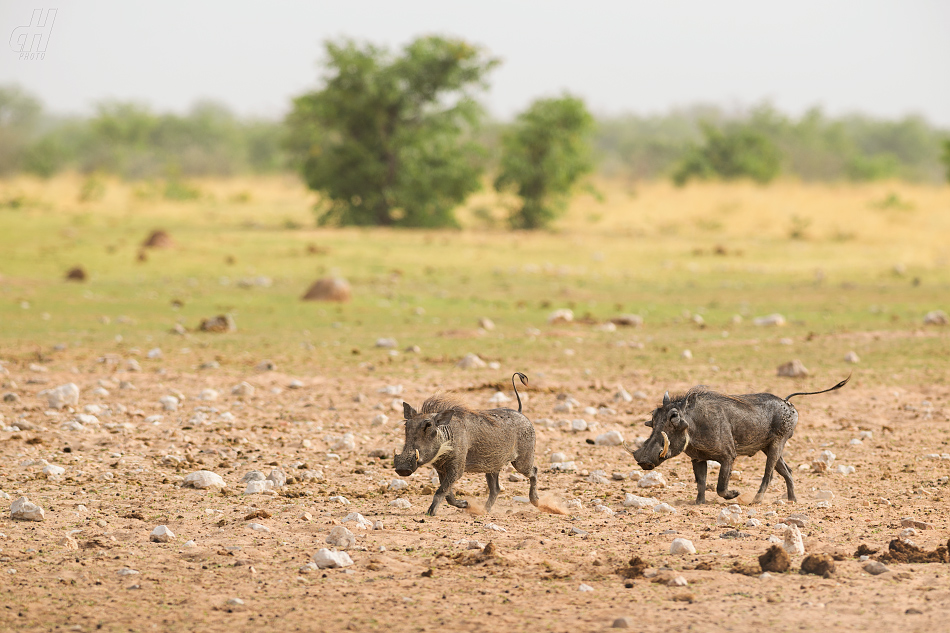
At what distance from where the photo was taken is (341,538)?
5.59 meters

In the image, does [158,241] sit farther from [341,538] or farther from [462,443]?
[341,538]

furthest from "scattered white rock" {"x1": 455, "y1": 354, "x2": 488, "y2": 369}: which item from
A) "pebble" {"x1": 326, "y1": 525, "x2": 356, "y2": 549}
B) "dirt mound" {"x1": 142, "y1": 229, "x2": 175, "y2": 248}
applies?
"dirt mound" {"x1": 142, "y1": 229, "x2": 175, "y2": 248}

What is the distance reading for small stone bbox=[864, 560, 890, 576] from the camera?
513 centimetres

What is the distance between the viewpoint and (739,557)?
215 inches

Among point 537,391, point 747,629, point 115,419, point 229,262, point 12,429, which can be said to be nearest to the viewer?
point 747,629

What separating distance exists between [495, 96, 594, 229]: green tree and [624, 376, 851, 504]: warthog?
2499 centimetres

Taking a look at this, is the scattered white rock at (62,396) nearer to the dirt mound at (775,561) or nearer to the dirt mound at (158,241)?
the dirt mound at (775,561)

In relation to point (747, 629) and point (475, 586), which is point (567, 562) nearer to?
point (475, 586)

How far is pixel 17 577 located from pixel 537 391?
5982 millimetres

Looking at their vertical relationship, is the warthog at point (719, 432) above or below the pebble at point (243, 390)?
above

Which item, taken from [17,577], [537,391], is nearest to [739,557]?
[17,577]

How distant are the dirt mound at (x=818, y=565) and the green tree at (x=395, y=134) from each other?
2513cm

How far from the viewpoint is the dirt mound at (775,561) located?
5191 millimetres

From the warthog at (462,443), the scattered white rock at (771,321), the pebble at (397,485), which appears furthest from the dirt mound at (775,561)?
the scattered white rock at (771,321)
